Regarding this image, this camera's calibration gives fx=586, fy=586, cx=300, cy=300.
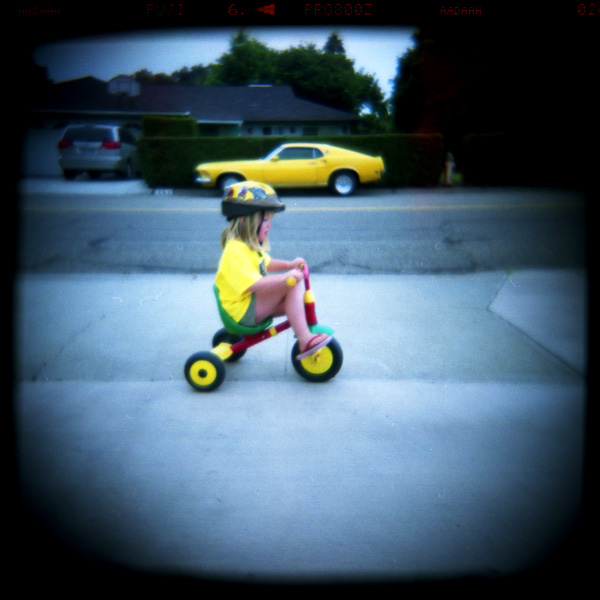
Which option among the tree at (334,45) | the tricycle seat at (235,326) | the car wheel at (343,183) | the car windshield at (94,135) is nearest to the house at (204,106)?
the car windshield at (94,135)

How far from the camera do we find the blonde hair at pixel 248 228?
12.3 feet

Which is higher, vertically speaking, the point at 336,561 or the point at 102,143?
the point at 102,143

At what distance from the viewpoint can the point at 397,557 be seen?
2.22 metres

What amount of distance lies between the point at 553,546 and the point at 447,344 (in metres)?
2.46

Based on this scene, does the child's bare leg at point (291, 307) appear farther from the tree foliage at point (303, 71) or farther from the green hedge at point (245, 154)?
the green hedge at point (245, 154)

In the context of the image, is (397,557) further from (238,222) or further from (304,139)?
(304,139)

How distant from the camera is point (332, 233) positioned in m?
9.45

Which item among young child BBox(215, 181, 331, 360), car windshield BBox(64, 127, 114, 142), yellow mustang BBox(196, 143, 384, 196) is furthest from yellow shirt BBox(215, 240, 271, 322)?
yellow mustang BBox(196, 143, 384, 196)

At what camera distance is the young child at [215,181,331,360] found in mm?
3676

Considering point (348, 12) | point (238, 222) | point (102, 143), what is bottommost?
point (238, 222)

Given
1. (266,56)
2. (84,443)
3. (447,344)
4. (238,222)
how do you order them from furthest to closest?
(447,344)
(238,222)
(84,443)
(266,56)

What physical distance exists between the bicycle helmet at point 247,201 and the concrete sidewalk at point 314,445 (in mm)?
1155

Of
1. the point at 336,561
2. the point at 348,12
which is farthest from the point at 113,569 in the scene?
the point at 348,12

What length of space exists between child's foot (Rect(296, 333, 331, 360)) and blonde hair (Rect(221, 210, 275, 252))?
0.68 metres
